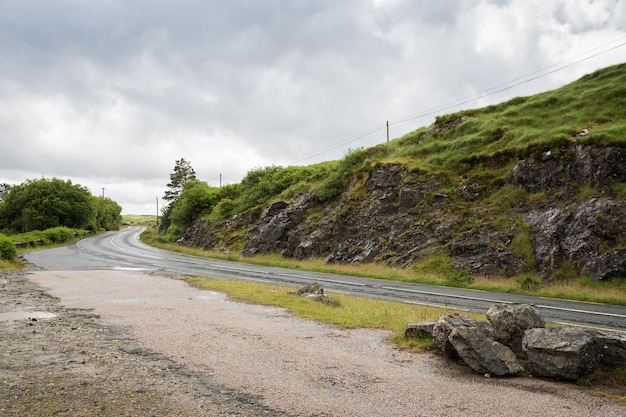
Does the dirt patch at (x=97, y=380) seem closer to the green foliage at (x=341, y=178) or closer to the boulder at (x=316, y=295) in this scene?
the boulder at (x=316, y=295)

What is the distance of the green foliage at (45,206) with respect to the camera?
246ft

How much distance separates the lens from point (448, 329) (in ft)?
26.2

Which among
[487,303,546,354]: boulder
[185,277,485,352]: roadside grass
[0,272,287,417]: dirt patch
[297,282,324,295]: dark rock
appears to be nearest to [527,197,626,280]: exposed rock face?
[185,277,485,352]: roadside grass

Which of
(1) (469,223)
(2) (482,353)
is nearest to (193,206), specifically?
(1) (469,223)

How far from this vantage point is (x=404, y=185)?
3188 centimetres

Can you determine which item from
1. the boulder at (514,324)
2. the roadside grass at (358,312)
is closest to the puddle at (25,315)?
the roadside grass at (358,312)

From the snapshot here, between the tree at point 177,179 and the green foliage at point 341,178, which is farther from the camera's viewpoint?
the tree at point 177,179

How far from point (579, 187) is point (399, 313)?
15.7 meters

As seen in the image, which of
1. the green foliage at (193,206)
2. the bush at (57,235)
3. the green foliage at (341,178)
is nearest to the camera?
the green foliage at (341,178)

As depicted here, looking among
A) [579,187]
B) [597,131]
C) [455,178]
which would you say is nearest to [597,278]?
[579,187]

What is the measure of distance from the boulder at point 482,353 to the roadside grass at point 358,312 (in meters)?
1.14

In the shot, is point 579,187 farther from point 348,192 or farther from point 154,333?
point 154,333

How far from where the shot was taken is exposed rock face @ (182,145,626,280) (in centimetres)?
1992

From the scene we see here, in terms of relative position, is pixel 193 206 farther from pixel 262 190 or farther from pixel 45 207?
pixel 45 207
